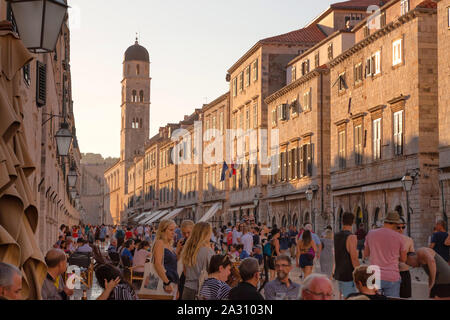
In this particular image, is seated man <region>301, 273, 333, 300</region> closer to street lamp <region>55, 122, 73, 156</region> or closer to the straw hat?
the straw hat

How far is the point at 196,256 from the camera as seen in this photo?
10586 millimetres

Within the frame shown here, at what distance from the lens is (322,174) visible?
44688 mm

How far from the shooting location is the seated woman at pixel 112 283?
7902 millimetres

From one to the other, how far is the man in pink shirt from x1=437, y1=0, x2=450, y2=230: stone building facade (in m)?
20.1

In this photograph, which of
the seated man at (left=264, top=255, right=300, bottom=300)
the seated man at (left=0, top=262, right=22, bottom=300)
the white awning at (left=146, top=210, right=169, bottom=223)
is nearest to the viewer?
the seated man at (left=0, top=262, right=22, bottom=300)

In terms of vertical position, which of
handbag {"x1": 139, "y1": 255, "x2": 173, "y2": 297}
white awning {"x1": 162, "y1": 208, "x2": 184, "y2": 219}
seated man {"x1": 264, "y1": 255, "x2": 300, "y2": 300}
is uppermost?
white awning {"x1": 162, "y1": 208, "x2": 184, "y2": 219}

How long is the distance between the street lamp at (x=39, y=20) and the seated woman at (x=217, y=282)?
10.3ft

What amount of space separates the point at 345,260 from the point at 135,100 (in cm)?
12166

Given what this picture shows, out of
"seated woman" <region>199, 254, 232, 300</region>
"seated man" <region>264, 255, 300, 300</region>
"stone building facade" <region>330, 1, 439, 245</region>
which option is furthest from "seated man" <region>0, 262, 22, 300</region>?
"stone building facade" <region>330, 1, 439, 245</region>

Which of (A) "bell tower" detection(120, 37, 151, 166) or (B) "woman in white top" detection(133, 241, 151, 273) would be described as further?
(A) "bell tower" detection(120, 37, 151, 166)

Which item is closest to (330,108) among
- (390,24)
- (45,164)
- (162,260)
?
(390,24)

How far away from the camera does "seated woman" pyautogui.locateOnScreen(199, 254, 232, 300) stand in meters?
8.81

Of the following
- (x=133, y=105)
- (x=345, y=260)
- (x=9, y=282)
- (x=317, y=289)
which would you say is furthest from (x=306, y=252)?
(x=133, y=105)
